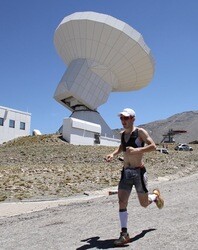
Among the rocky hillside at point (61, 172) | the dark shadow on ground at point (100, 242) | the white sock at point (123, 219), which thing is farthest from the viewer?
the rocky hillside at point (61, 172)

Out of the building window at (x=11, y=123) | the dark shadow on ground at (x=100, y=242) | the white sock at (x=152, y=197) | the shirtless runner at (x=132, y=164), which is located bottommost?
the dark shadow on ground at (x=100, y=242)

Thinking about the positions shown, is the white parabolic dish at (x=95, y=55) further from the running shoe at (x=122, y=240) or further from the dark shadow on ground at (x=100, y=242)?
the running shoe at (x=122, y=240)

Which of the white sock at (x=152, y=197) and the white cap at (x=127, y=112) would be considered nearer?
the white cap at (x=127, y=112)

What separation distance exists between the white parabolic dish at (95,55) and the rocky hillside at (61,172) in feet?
59.8

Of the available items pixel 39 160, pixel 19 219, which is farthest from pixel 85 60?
pixel 19 219

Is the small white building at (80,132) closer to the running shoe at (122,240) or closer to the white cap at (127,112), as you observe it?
the white cap at (127,112)

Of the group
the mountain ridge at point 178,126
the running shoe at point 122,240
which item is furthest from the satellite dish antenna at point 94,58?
the mountain ridge at point 178,126

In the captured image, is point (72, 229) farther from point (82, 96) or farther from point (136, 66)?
point (136, 66)

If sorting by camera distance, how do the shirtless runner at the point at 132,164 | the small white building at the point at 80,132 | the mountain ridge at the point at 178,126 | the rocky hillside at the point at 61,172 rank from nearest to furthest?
the shirtless runner at the point at 132,164 < the rocky hillside at the point at 61,172 < the small white building at the point at 80,132 < the mountain ridge at the point at 178,126

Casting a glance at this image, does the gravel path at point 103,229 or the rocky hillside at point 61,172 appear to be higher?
the rocky hillside at point 61,172

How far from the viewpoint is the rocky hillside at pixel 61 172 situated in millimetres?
Result: 15195

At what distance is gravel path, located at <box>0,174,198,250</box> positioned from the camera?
5215 millimetres

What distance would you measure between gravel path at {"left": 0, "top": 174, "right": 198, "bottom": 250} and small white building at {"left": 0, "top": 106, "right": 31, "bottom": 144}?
4485cm

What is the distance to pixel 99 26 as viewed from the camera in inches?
1844
